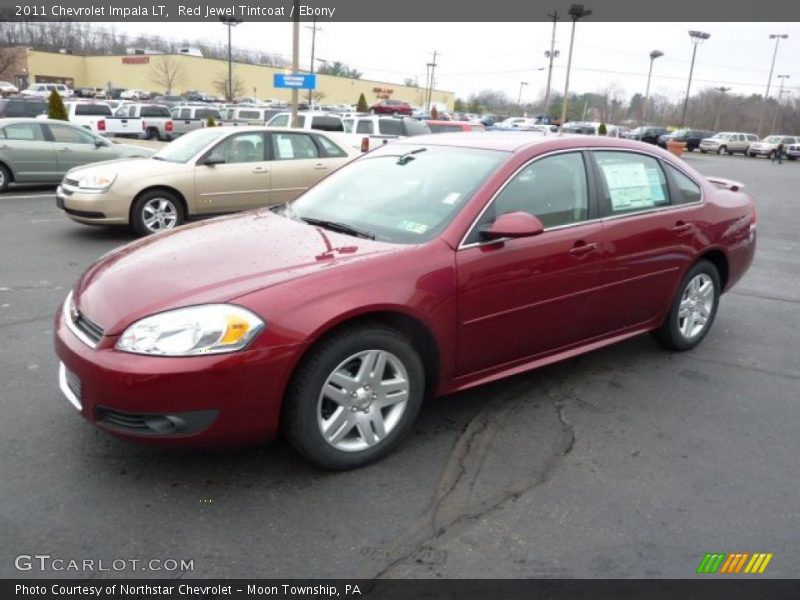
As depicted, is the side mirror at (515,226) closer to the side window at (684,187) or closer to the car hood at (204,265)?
the car hood at (204,265)

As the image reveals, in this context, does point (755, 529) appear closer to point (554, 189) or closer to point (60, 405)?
point (554, 189)

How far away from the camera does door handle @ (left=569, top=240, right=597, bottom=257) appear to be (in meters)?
3.80

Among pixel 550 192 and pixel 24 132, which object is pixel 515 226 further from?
pixel 24 132

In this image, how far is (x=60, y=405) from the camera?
367cm

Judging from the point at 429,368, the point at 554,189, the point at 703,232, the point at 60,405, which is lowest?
the point at 60,405

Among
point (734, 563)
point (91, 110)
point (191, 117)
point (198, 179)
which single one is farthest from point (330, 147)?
point (191, 117)

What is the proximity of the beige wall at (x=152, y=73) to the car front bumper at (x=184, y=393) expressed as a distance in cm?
8023

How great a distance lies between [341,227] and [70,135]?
11011 mm

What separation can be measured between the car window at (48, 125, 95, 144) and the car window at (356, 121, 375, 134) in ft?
27.5

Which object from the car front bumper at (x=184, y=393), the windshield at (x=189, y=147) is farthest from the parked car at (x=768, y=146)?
the car front bumper at (x=184, y=393)

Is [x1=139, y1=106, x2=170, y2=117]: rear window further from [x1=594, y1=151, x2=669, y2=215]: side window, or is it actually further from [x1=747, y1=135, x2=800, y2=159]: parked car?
[x1=747, y1=135, x2=800, y2=159]: parked car

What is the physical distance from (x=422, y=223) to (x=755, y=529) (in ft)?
6.92

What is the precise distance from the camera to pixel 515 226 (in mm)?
3299
